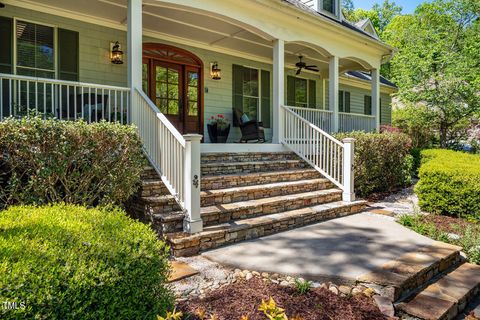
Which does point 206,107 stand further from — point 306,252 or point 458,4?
point 458,4

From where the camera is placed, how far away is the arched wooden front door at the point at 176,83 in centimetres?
766

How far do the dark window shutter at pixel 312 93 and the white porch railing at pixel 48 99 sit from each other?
7.14 metres

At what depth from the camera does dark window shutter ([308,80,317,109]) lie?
11.5 meters

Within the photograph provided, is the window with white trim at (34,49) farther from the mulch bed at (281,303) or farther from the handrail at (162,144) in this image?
the mulch bed at (281,303)

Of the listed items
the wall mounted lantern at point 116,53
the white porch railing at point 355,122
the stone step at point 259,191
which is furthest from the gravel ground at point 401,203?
the wall mounted lantern at point 116,53

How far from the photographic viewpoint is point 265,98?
10.1m

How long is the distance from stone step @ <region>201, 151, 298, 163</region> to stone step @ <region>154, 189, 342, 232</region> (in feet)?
4.09

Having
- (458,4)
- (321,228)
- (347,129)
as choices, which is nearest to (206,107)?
(347,129)

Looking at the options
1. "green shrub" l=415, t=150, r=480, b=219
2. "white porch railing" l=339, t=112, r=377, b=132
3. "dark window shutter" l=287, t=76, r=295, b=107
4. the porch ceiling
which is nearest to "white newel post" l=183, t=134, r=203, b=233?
the porch ceiling

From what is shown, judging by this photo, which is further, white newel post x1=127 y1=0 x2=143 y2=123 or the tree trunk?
the tree trunk

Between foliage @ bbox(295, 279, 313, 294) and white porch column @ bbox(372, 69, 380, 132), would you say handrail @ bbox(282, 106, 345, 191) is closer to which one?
foliage @ bbox(295, 279, 313, 294)

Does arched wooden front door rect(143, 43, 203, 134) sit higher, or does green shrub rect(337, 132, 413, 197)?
arched wooden front door rect(143, 43, 203, 134)

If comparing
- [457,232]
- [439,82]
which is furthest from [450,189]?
[439,82]

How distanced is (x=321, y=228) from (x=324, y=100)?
26.2ft
